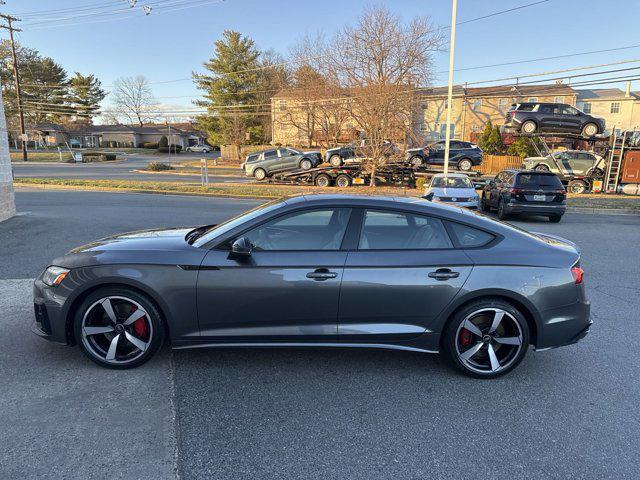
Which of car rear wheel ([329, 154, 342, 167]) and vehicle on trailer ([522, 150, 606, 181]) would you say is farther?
car rear wheel ([329, 154, 342, 167])

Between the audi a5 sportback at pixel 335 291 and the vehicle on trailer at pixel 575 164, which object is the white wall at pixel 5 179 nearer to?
the audi a5 sportback at pixel 335 291

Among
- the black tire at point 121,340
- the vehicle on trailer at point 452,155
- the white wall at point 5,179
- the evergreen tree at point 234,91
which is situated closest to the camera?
the black tire at point 121,340

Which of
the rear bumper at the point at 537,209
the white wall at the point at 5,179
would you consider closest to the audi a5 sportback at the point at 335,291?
the white wall at the point at 5,179

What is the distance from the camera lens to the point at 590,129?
2350 centimetres

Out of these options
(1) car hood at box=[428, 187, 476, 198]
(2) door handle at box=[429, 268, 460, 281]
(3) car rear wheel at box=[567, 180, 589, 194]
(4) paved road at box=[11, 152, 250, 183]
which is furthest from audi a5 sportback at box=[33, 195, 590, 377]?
(4) paved road at box=[11, 152, 250, 183]

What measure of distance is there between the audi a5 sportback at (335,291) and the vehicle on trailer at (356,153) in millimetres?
19758

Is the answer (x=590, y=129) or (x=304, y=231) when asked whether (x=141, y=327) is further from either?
(x=590, y=129)

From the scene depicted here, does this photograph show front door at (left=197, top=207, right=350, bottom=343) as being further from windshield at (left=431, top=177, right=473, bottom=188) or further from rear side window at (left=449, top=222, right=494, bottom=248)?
windshield at (left=431, top=177, right=473, bottom=188)

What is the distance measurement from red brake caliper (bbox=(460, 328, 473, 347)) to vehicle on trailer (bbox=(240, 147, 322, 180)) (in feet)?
78.4

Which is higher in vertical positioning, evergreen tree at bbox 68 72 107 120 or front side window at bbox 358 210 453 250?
evergreen tree at bbox 68 72 107 120

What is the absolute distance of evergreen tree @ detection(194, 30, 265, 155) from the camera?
176 ft

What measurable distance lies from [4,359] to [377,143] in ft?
67.6

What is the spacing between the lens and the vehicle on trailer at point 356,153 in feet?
74.4

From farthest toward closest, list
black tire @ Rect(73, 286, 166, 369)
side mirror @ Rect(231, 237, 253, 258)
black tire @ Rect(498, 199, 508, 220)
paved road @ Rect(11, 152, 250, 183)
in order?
paved road @ Rect(11, 152, 250, 183), black tire @ Rect(498, 199, 508, 220), black tire @ Rect(73, 286, 166, 369), side mirror @ Rect(231, 237, 253, 258)
